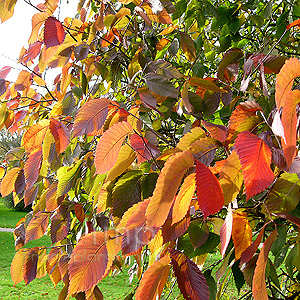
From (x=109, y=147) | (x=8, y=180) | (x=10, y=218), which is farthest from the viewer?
(x=10, y=218)

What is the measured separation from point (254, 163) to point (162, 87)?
0.50 meters

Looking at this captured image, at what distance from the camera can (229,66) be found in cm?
99

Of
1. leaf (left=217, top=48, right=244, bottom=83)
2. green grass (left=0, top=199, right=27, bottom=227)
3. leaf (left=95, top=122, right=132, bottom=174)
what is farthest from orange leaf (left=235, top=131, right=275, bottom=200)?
green grass (left=0, top=199, right=27, bottom=227)

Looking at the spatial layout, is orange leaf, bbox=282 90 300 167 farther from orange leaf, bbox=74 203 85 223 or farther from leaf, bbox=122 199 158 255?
orange leaf, bbox=74 203 85 223

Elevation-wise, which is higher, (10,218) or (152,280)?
(152,280)

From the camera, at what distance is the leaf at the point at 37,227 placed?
3.37ft

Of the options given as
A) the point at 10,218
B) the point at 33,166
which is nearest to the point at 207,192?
the point at 33,166

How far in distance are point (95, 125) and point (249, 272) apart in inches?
18.4

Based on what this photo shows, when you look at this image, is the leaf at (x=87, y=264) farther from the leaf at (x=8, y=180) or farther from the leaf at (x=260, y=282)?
the leaf at (x=8, y=180)

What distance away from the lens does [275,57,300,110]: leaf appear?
1.33 feet

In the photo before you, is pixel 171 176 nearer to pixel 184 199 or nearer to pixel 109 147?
pixel 184 199

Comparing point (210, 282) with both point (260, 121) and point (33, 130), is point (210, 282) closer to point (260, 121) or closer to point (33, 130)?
point (260, 121)

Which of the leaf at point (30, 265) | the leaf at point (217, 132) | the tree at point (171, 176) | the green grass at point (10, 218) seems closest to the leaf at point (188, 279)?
the tree at point (171, 176)

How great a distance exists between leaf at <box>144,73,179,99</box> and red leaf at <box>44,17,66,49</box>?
1.13 feet
